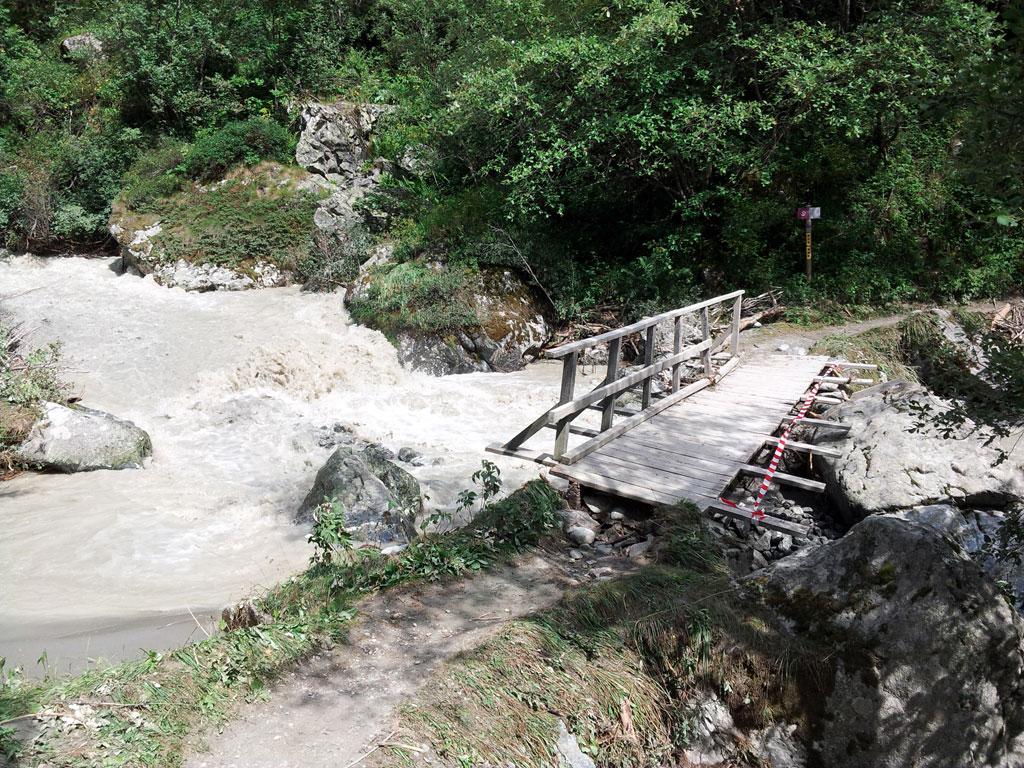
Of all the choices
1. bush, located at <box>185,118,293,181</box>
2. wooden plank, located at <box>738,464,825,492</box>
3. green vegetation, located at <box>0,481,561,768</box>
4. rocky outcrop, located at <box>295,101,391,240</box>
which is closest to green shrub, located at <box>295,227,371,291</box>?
rocky outcrop, located at <box>295,101,391,240</box>

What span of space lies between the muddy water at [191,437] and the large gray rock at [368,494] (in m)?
0.38

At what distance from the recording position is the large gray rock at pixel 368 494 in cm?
647

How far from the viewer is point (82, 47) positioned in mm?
22250

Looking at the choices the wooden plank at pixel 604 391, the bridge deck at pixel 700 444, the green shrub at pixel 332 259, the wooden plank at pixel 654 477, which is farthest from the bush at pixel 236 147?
the wooden plank at pixel 654 477

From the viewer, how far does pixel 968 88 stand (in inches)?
114

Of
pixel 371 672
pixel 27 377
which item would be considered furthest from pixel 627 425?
pixel 27 377

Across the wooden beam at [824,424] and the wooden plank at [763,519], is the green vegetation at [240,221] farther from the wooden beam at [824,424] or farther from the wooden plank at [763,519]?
the wooden plank at [763,519]

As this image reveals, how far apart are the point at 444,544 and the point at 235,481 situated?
13.8 ft

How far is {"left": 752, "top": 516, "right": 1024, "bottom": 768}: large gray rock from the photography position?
3.21 m

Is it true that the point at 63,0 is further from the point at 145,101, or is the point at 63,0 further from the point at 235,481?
the point at 235,481

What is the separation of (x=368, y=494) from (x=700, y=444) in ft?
12.0

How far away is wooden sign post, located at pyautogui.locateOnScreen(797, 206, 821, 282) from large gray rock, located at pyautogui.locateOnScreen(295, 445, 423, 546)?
32.6ft

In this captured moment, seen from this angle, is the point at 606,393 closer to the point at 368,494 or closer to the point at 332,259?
the point at 368,494

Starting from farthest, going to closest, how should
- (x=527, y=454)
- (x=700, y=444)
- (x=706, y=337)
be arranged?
(x=706, y=337) → (x=700, y=444) → (x=527, y=454)
